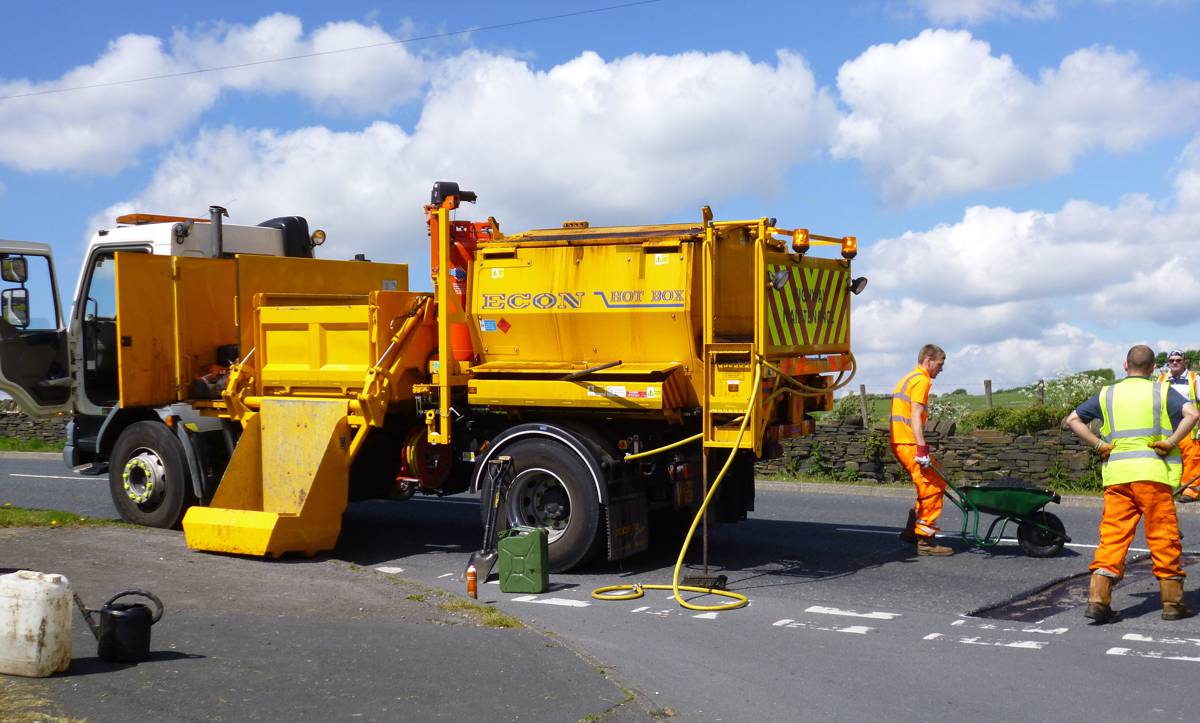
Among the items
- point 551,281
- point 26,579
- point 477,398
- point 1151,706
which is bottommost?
point 1151,706

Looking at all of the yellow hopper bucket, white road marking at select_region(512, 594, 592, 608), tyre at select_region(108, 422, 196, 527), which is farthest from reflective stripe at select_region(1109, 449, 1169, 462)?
tyre at select_region(108, 422, 196, 527)

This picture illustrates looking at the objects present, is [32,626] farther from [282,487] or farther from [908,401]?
[908,401]

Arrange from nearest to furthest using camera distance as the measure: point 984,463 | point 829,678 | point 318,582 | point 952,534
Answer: point 829,678 < point 318,582 < point 952,534 < point 984,463

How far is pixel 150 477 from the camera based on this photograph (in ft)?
36.6

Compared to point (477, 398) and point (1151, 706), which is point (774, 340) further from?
point (1151, 706)

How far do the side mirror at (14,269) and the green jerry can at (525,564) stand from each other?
19.0 feet

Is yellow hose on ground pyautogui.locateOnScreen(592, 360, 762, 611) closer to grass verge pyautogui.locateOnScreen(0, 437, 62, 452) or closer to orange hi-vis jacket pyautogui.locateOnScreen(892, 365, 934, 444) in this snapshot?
orange hi-vis jacket pyautogui.locateOnScreen(892, 365, 934, 444)

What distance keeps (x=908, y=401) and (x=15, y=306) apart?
26.7 ft

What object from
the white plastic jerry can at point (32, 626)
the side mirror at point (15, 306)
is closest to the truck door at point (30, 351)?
the side mirror at point (15, 306)

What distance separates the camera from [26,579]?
5816mm

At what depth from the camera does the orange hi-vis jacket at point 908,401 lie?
10.2m

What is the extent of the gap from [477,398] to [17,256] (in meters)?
5.02

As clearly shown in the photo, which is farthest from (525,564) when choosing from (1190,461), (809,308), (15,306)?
(1190,461)

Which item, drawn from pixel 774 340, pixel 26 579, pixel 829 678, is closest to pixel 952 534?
pixel 774 340
